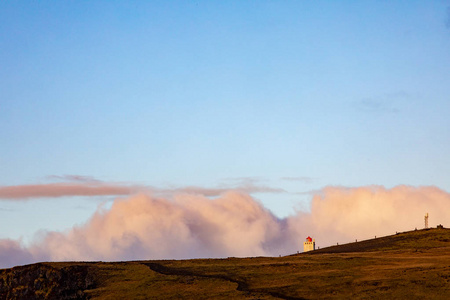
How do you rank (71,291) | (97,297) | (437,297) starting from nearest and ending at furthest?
1. (437,297)
2. (97,297)
3. (71,291)

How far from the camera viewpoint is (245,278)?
8531 centimetres

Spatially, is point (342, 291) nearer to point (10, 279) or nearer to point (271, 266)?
point (271, 266)

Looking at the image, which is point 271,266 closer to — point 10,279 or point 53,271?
point 53,271

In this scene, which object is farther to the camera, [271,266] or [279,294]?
[271,266]

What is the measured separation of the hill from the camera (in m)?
72.6

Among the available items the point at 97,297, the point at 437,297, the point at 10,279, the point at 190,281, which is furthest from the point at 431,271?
the point at 10,279

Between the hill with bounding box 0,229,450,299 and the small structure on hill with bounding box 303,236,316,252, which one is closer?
the hill with bounding box 0,229,450,299

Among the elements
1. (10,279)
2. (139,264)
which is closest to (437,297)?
(139,264)

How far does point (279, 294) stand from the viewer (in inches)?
2886

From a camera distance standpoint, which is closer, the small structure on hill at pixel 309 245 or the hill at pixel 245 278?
the hill at pixel 245 278

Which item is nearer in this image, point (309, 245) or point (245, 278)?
point (245, 278)

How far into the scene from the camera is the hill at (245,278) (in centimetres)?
7262

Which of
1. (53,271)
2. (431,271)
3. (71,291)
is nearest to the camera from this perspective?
(431,271)

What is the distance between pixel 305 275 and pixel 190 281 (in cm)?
1588
